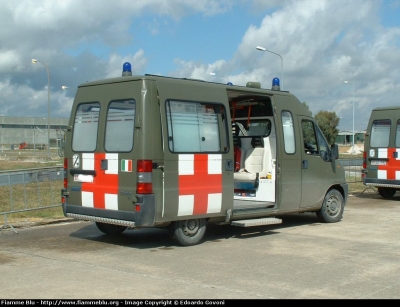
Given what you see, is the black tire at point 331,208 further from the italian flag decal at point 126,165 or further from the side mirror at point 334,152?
the italian flag decal at point 126,165

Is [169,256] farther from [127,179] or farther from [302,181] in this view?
[302,181]

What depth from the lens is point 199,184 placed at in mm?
8938

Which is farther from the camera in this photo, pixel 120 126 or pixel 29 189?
pixel 29 189

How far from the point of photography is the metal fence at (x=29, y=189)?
11.3 metres

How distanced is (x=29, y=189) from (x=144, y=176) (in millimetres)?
4463

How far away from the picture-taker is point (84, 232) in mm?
10578

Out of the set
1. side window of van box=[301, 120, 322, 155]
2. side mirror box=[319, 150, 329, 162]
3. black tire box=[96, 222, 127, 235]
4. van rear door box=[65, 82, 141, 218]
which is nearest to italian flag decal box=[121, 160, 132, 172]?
van rear door box=[65, 82, 141, 218]

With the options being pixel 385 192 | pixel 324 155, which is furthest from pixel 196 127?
pixel 385 192

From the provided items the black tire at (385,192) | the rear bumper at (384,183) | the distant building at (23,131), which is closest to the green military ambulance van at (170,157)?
the rear bumper at (384,183)

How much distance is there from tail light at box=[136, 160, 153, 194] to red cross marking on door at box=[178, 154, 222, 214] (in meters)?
0.61

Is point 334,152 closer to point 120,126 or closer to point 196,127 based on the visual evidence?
point 196,127

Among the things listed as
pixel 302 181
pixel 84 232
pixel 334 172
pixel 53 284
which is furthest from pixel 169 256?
pixel 334 172

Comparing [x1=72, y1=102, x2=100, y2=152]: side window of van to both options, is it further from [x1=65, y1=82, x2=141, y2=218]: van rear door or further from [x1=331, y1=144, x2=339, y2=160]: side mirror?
[x1=331, y1=144, x2=339, y2=160]: side mirror

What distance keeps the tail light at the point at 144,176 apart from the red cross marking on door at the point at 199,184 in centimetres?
61
